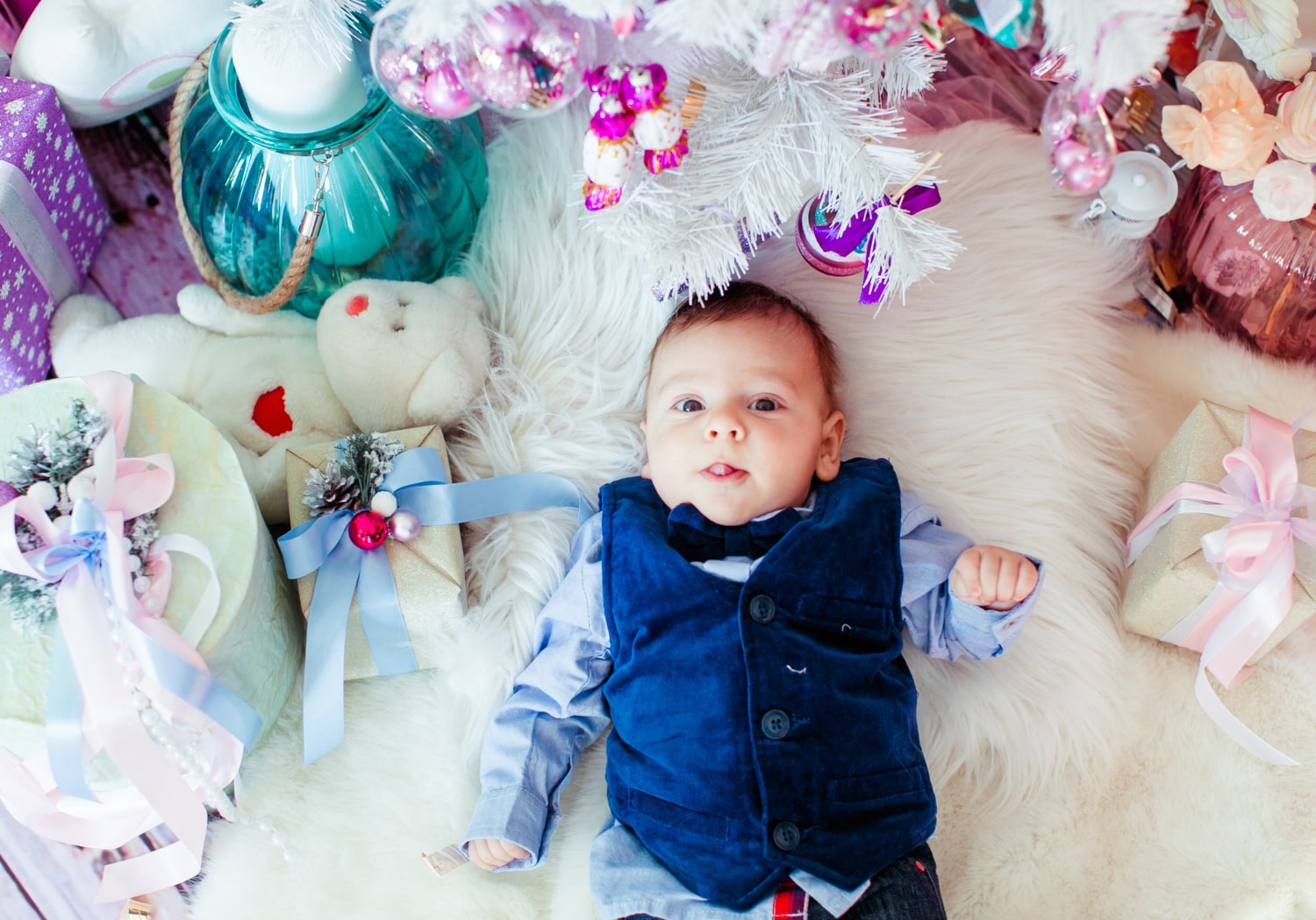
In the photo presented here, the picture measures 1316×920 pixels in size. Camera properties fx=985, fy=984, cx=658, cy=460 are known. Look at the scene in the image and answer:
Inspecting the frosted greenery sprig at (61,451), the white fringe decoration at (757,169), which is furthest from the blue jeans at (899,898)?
the frosted greenery sprig at (61,451)

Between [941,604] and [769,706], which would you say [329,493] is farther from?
[941,604]

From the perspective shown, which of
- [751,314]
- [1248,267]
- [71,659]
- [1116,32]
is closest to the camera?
[1116,32]

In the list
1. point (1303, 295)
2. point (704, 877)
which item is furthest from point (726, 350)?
point (1303, 295)

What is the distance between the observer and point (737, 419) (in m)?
1.05

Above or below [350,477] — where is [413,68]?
above

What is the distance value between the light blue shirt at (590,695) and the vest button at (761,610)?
50mm

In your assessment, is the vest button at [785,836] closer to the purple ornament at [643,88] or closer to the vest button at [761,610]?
the vest button at [761,610]

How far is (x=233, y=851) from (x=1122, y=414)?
3.95 feet

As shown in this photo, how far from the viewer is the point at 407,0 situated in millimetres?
787

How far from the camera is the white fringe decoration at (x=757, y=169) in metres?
0.90

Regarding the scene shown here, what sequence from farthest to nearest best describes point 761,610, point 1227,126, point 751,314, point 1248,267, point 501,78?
1. point 1248,267
2. point 1227,126
3. point 751,314
4. point 761,610
5. point 501,78

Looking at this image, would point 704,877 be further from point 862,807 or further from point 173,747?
point 173,747

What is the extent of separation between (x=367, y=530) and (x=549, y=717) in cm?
29

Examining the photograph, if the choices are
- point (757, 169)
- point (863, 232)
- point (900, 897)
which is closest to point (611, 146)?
point (757, 169)
